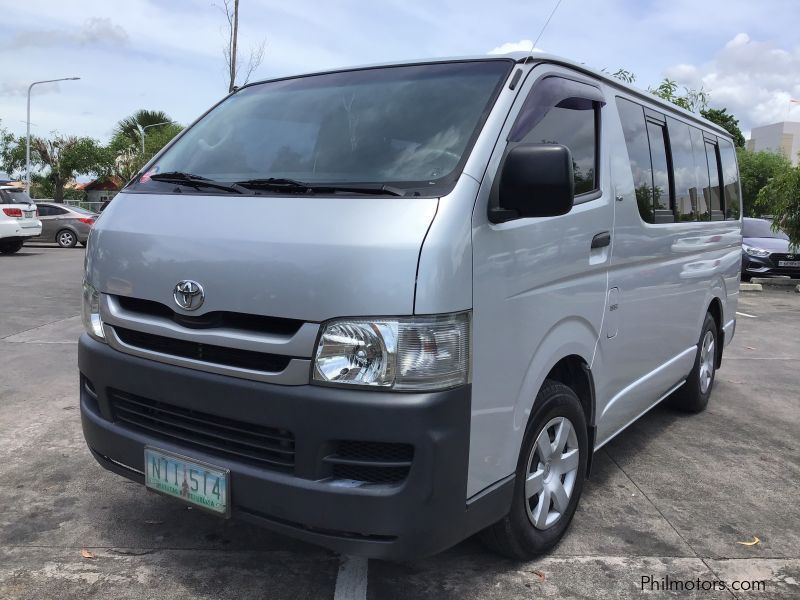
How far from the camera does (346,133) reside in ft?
9.73

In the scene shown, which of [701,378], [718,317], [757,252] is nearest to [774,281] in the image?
[757,252]

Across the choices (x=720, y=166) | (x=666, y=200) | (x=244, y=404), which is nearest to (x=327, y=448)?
(x=244, y=404)

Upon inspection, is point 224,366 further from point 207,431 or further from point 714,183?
point 714,183

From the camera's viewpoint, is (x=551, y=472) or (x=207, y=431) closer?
(x=207, y=431)

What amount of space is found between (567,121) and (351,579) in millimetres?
2093

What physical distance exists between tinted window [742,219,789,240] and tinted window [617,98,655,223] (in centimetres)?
1394

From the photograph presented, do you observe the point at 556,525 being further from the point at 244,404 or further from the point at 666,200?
the point at 666,200

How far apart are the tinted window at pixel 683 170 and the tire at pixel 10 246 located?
664 inches

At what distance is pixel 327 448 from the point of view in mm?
2287

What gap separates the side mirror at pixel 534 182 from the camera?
2.46 m

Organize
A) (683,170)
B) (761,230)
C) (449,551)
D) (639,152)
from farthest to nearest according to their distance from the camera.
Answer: (761,230) < (683,170) < (639,152) < (449,551)

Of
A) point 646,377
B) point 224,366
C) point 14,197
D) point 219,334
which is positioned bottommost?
point 646,377

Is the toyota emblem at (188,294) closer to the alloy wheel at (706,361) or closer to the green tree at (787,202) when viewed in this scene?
the alloy wheel at (706,361)

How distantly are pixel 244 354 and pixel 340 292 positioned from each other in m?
0.44
